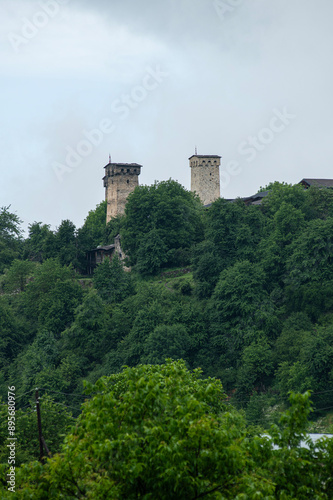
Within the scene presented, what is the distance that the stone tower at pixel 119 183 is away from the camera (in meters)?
80.5

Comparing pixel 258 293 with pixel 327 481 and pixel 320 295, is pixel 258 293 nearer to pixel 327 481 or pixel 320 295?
pixel 320 295

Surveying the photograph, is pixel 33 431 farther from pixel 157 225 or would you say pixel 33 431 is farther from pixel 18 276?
pixel 18 276

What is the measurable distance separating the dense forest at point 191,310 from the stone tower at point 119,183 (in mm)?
14822

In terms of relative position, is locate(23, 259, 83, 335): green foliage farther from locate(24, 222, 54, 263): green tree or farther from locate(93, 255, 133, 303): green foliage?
locate(24, 222, 54, 263): green tree

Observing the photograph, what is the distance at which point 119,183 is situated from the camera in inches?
3189

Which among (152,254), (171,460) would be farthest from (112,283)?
(171,460)

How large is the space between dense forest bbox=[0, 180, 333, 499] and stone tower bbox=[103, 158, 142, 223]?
14.8 meters

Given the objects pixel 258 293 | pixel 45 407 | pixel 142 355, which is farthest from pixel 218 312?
pixel 45 407

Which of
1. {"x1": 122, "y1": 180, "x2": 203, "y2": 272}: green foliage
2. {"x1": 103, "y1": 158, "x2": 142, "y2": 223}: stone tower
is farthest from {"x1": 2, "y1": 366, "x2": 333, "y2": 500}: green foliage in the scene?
{"x1": 103, "y1": 158, "x2": 142, "y2": 223}: stone tower

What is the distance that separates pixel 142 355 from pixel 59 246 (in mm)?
28586

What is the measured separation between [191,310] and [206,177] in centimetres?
4712

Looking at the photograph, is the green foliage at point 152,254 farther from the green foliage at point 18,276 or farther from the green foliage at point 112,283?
the green foliage at point 18,276

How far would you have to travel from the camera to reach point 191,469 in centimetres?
1205

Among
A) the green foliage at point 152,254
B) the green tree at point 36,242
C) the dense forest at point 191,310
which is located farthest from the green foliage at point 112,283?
the green tree at point 36,242
